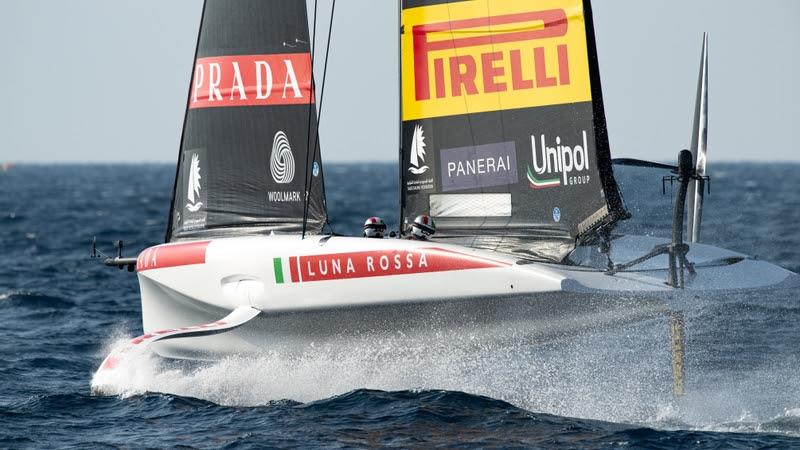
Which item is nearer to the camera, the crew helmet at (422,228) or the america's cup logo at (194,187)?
the crew helmet at (422,228)

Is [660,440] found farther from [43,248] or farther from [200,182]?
[43,248]

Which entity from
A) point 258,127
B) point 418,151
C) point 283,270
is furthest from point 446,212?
point 258,127

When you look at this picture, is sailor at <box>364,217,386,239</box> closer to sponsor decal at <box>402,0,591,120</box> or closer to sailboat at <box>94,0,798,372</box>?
sailboat at <box>94,0,798,372</box>

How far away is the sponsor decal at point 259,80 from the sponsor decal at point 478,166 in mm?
Result: 1798

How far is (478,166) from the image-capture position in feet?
40.4

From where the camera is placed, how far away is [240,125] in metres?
13.4

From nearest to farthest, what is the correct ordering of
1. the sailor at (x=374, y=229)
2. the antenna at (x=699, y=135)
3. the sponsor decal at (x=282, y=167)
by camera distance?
the sailor at (x=374, y=229) < the antenna at (x=699, y=135) < the sponsor decal at (x=282, y=167)

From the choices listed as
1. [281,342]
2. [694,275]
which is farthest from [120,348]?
[694,275]

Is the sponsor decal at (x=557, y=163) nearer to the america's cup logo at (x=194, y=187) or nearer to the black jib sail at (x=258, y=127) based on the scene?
the black jib sail at (x=258, y=127)

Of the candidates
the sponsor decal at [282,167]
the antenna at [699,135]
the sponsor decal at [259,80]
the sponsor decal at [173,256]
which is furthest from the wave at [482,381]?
the sponsor decal at [259,80]

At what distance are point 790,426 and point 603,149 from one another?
3.15 metres

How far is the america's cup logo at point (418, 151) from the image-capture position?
41.1ft

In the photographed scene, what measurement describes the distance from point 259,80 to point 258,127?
1.69ft

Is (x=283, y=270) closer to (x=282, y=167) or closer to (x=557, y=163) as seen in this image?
(x=282, y=167)
